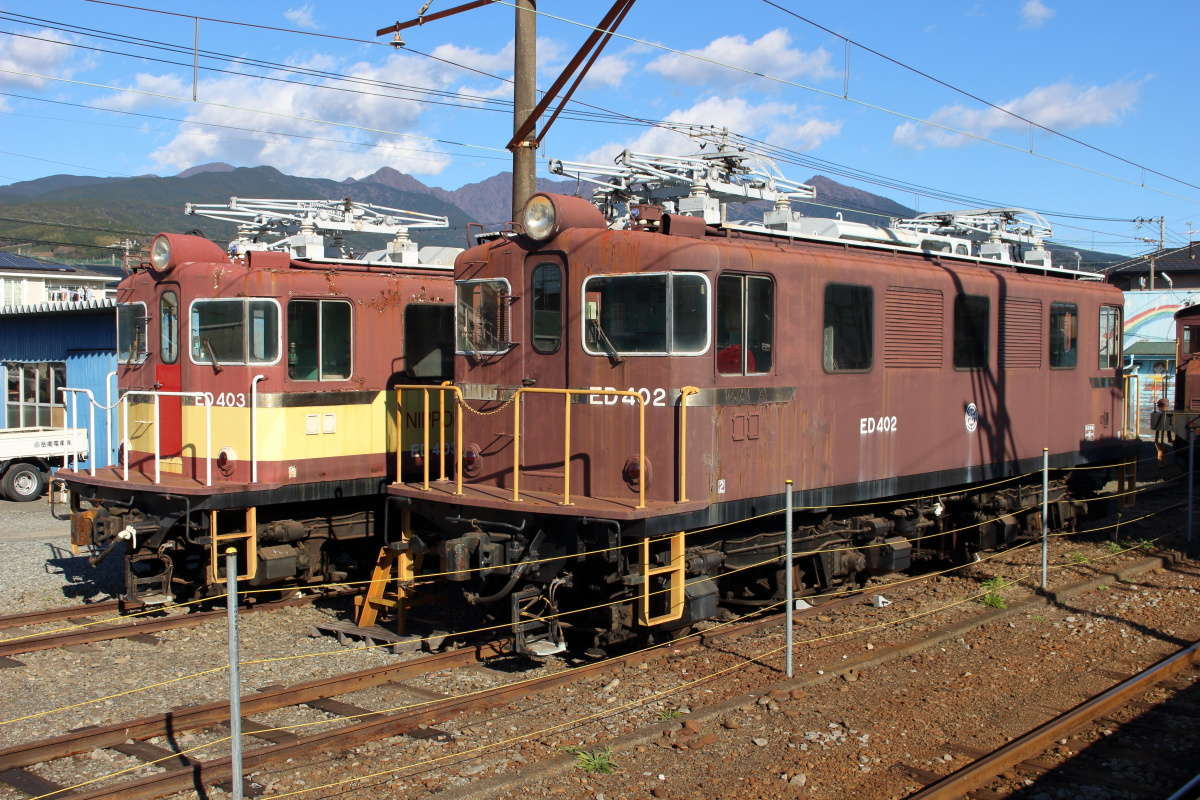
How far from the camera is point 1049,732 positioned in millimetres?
7098

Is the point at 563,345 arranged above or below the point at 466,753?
above

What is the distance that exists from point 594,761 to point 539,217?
16.2ft

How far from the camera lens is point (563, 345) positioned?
373 inches

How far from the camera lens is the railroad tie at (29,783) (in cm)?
653

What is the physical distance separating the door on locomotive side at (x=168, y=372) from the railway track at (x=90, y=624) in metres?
1.77

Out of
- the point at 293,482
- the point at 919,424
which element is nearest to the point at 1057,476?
the point at 919,424

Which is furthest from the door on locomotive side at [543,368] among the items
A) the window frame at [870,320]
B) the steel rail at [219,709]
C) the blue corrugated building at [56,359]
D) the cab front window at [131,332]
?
the blue corrugated building at [56,359]

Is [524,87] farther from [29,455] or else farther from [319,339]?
[29,455]

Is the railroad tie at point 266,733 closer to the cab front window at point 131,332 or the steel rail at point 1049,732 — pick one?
the steel rail at point 1049,732

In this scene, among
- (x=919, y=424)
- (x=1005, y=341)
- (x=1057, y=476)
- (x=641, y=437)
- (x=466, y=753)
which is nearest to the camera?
(x=466, y=753)

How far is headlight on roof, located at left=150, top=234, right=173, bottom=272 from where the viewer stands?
1177 centimetres

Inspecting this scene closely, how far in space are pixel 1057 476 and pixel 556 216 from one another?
9092 millimetres

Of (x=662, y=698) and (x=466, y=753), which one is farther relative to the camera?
(x=662, y=698)

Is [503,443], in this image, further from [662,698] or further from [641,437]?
[662,698]
